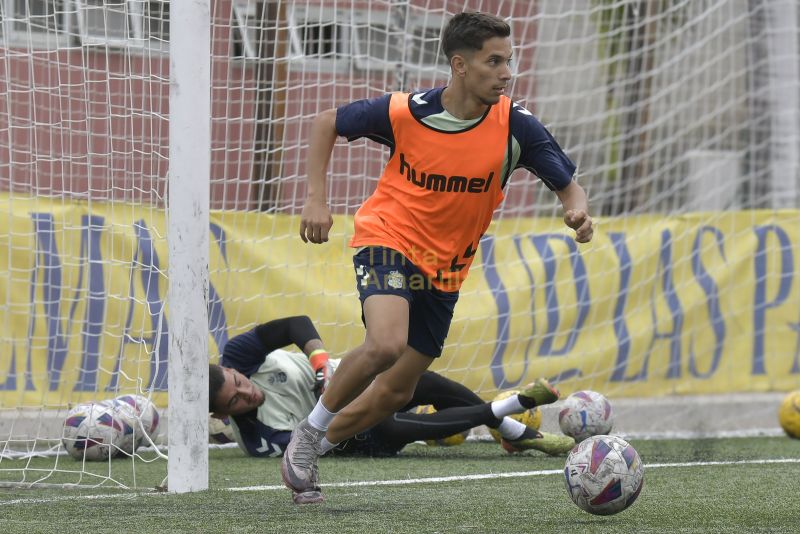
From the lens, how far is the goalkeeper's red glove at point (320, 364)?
696cm

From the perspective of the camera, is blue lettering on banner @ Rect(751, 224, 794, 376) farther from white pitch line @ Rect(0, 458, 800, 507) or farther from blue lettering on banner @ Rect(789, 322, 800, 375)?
white pitch line @ Rect(0, 458, 800, 507)

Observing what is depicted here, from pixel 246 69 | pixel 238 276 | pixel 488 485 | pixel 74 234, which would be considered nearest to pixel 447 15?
pixel 246 69

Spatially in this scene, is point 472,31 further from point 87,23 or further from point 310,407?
point 310,407

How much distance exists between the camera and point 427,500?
516 cm

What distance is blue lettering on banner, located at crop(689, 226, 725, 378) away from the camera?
32.3 ft

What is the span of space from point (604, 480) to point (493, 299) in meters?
4.65

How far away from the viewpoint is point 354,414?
5.08 metres

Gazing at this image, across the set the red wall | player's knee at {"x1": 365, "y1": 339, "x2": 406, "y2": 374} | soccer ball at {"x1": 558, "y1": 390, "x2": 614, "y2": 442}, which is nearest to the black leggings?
soccer ball at {"x1": 558, "y1": 390, "x2": 614, "y2": 442}

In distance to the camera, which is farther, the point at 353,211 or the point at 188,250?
the point at 353,211

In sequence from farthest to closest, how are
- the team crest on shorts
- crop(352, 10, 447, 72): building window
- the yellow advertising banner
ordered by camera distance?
1. crop(352, 10, 447, 72): building window
2. the yellow advertising banner
3. the team crest on shorts

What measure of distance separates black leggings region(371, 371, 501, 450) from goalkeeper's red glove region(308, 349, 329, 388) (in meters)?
0.38

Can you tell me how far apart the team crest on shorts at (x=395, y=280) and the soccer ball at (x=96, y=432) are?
7.91ft

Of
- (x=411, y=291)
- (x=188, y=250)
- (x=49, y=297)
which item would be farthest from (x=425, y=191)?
(x=49, y=297)

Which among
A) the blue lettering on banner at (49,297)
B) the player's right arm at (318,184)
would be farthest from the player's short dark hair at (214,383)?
the player's right arm at (318,184)
